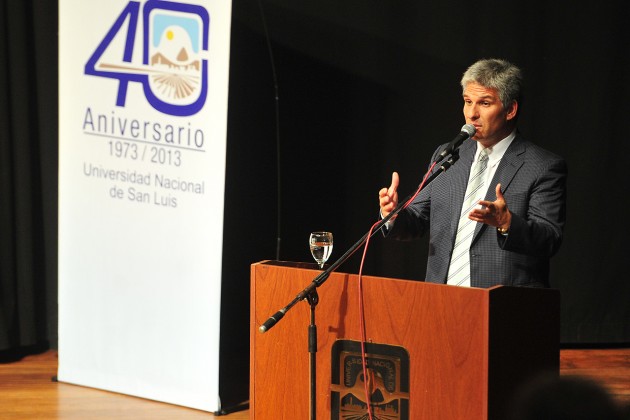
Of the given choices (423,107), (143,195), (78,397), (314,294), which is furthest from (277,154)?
(314,294)

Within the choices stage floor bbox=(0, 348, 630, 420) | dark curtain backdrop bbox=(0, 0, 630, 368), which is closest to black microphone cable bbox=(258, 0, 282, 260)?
dark curtain backdrop bbox=(0, 0, 630, 368)

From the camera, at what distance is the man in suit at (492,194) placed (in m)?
2.93

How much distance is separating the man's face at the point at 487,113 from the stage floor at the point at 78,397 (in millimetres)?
1438

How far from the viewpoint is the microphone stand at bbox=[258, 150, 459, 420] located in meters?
2.46

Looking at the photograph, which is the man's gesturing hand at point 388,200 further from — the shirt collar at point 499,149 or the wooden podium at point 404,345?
the shirt collar at point 499,149

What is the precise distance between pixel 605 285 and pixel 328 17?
7.85 ft

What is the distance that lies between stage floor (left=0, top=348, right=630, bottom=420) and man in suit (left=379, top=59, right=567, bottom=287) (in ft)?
3.98

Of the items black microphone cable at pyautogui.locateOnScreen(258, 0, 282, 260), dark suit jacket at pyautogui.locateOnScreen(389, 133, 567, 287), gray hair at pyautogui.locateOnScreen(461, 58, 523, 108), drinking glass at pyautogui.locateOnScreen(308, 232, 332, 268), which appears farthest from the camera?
black microphone cable at pyautogui.locateOnScreen(258, 0, 282, 260)

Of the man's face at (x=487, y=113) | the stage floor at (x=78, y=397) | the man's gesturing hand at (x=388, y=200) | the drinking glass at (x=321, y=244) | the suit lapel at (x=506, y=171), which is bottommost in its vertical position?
the stage floor at (x=78, y=397)

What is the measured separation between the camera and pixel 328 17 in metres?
5.17

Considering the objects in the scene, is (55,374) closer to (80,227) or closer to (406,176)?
(80,227)

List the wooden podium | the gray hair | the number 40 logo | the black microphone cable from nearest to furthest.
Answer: the wooden podium, the gray hair, the number 40 logo, the black microphone cable

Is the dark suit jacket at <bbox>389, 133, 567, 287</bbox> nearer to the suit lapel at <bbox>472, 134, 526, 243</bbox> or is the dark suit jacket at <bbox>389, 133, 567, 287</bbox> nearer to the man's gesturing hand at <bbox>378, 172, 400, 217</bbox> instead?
the suit lapel at <bbox>472, 134, 526, 243</bbox>

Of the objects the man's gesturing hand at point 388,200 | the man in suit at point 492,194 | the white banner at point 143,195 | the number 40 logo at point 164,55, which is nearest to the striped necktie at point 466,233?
the man in suit at point 492,194
